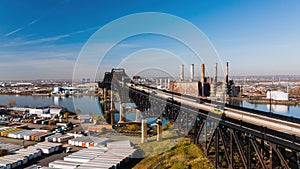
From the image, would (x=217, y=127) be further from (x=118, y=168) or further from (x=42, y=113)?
(x=42, y=113)

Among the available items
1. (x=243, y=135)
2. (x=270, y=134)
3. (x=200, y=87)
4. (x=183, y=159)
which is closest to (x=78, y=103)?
(x=200, y=87)

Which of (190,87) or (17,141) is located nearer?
(17,141)

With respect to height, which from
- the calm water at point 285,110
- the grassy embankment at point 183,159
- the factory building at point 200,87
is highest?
the factory building at point 200,87

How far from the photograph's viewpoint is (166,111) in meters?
6.66

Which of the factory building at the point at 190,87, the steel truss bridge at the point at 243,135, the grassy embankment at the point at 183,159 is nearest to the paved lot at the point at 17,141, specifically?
the grassy embankment at the point at 183,159

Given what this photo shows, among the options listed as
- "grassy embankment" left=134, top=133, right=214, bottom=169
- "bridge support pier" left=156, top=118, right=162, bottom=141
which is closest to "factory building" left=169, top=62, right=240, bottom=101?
"bridge support pier" left=156, top=118, right=162, bottom=141

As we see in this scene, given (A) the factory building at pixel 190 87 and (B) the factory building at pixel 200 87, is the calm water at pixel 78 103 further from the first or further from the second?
(B) the factory building at pixel 200 87

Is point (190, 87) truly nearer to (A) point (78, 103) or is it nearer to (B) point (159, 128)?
(B) point (159, 128)

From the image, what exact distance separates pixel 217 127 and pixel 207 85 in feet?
75.3

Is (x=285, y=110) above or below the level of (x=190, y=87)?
below

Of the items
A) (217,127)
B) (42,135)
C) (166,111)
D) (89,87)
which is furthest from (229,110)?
(89,87)

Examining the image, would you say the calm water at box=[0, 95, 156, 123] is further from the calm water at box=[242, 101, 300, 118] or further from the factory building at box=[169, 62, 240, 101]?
the calm water at box=[242, 101, 300, 118]

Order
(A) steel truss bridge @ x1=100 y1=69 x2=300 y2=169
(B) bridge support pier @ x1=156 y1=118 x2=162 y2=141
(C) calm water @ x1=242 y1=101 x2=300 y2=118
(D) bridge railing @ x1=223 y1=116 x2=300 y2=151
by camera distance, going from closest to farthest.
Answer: (D) bridge railing @ x1=223 y1=116 x2=300 y2=151 → (A) steel truss bridge @ x1=100 y1=69 x2=300 y2=169 → (B) bridge support pier @ x1=156 y1=118 x2=162 y2=141 → (C) calm water @ x1=242 y1=101 x2=300 y2=118

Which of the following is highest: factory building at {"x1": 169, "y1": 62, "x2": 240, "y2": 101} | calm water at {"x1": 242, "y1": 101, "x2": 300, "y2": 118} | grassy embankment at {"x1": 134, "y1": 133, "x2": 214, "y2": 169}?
factory building at {"x1": 169, "y1": 62, "x2": 240, "y2": 101}
